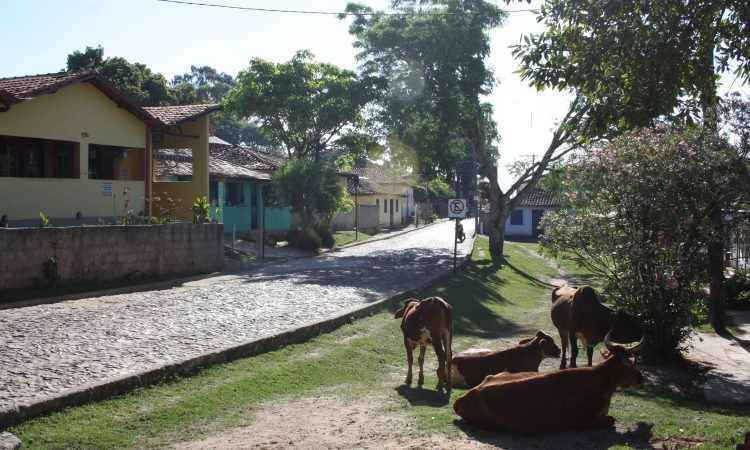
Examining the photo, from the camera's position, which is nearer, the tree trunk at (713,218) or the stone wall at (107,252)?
the tree trunk at (713,218)

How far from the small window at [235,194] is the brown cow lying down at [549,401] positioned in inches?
1056

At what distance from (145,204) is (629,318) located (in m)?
17.6

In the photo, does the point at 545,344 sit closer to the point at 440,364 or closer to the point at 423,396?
the point at 440,364

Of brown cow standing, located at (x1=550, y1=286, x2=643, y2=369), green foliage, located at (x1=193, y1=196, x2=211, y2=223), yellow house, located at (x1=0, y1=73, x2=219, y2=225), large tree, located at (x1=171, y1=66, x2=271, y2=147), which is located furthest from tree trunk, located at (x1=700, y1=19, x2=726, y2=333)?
large tree, located at (x1=171, y1=66, x2=271, y2=147)

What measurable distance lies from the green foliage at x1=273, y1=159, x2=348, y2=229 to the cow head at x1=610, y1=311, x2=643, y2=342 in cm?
2281

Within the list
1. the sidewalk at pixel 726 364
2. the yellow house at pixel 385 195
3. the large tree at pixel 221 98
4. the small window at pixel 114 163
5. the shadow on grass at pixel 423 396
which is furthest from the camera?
the large tree at pixel 221 98

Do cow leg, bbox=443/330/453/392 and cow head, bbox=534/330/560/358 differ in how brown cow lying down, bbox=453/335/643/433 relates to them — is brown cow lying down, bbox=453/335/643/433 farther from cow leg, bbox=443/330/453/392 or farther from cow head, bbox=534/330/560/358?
cow head, bbox=534/330/560/358

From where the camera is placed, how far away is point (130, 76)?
40281 mm

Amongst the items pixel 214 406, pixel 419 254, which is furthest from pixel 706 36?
pixel 419 254

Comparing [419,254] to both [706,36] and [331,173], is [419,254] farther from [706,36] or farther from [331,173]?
[706,36]

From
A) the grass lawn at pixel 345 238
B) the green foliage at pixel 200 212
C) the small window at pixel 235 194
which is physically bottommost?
the grass lawn at pixel 345 238

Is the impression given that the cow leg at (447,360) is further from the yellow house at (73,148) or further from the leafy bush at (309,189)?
the leafy bush at (309,189)

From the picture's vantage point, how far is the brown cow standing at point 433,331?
8.56 metres

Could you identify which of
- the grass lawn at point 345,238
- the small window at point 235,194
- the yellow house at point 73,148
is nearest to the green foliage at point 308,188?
the small window at point 235,194
